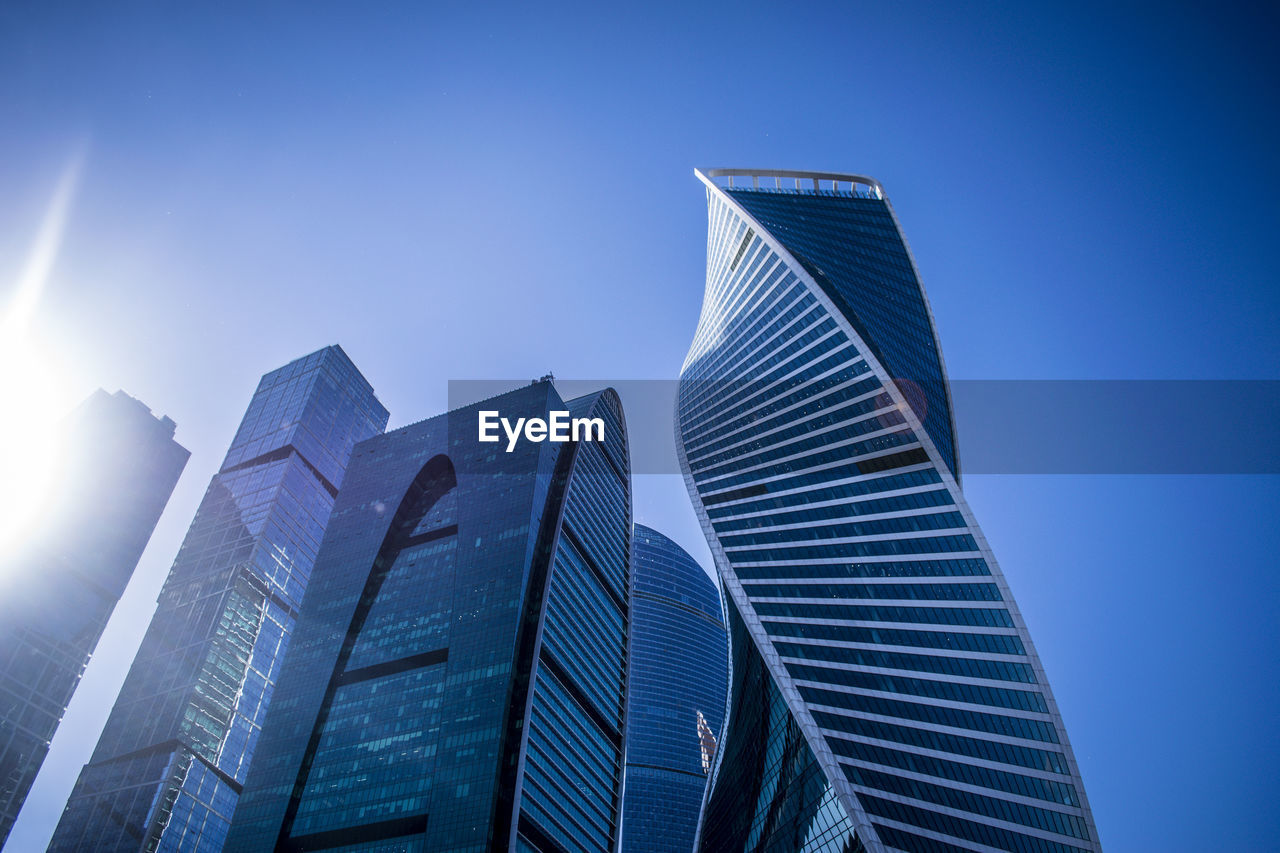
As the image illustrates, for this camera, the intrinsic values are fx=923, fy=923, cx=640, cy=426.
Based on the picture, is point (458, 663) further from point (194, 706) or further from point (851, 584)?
point (194, 706)

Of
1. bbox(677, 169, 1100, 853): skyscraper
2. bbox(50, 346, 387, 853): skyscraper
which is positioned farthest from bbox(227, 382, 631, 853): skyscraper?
bbox(50, 346, 387, 853): skyscraper

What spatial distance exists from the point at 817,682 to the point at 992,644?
2079 cm

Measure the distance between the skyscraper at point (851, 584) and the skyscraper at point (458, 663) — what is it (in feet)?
70.9

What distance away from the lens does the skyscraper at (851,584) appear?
322ft

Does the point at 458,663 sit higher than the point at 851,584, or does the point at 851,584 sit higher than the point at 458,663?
the point at 851,584

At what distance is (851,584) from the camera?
115438mm

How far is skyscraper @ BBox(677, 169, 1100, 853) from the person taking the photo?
98.1 metres

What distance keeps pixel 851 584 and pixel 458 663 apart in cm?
5211

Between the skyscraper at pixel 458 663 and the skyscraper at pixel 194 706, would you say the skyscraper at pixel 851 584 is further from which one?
the skyscraper at pixel 194 706

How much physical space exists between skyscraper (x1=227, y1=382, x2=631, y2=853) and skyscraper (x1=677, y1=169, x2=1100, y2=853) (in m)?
21.6

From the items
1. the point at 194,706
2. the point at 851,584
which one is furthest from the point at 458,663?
the point at 194,706

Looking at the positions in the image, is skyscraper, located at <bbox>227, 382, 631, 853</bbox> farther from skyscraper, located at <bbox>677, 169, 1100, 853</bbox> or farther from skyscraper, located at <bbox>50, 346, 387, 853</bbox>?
skyscraper, located at <bbox>50, 346, 387, 853</bbox>

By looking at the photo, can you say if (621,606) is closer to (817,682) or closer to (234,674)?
(817,682)

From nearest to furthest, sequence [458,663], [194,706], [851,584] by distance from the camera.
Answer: [851,584], [458,663], [194,706]
